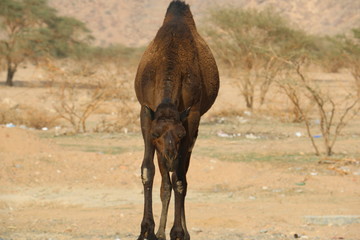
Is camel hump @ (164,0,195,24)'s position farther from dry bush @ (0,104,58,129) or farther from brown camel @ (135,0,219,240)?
dry bush @ (0,104,58,129)

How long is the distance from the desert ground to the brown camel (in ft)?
5.29

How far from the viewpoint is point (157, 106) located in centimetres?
635

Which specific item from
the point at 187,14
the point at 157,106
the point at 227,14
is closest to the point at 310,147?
the point at 187,14

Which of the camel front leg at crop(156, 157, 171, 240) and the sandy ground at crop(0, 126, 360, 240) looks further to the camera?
the sandy ground at crop(0, 126, 360, 240)

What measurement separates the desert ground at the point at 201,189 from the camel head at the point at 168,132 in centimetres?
257

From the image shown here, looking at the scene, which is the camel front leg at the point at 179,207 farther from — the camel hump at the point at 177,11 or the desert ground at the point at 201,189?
the camel hump at the point at 177,11

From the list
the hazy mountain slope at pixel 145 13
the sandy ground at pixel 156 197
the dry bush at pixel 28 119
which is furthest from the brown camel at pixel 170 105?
the hazy mountain slope at pixel 145 13

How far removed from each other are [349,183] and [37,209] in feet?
19.2

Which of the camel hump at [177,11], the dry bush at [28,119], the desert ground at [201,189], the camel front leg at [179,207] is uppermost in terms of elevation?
the camel hump at [177,11]

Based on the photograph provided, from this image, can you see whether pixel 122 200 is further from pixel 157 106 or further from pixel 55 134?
pixel 55 134

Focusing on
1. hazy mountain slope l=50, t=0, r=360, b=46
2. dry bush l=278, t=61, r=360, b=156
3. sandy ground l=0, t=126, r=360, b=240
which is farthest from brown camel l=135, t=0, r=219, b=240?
hazy mountain slope l=50, t=0, r=360, b=46

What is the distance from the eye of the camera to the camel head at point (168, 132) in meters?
6.02

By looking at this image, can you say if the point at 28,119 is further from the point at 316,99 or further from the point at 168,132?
the point at 168,132

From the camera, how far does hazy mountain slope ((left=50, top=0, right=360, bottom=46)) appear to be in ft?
302
